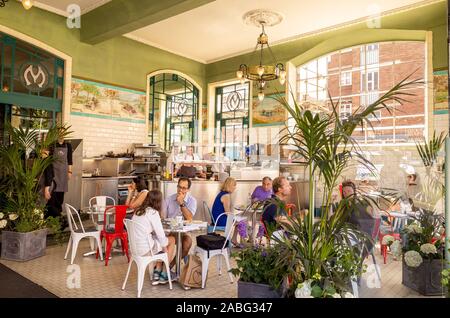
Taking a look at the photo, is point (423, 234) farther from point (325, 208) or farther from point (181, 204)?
point (181, 204)

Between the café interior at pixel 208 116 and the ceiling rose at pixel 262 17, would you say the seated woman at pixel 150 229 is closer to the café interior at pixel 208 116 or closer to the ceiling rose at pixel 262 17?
the café interior at pixel 208 116

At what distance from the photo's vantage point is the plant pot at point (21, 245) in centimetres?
477

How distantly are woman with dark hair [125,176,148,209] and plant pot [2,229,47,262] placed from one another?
131 cm

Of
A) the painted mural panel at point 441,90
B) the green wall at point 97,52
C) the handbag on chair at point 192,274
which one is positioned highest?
the green wall at point 97,52

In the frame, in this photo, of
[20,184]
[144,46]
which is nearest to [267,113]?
[144,46]

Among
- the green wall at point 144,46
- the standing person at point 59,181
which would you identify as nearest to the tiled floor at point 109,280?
Answer: the standing person at point 59,181

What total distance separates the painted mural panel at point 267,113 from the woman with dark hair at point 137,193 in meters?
5.21

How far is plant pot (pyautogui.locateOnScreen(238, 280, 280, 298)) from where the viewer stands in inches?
104

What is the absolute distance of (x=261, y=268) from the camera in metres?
2.74

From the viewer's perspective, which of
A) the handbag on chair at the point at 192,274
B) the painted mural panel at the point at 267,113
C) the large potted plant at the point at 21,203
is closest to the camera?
the handbag on chair at the point at 192,274
